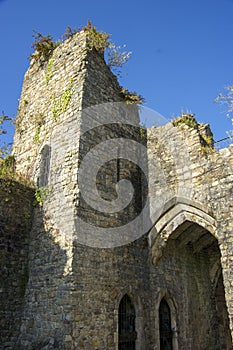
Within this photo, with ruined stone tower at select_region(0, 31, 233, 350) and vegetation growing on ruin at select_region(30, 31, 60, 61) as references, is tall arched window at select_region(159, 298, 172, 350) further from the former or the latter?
vegetation growing on ruin at select_region(30, 31, 60, 61)

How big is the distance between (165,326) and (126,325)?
1.45 m

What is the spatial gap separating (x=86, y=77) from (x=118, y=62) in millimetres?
1718

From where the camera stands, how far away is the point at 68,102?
8.59 meters

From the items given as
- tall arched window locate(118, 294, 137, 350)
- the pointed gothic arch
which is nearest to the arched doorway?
the pointed gothic arch

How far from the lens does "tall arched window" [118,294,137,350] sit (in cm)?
720

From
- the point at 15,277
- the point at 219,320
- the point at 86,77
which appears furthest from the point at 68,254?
the point at 219,320

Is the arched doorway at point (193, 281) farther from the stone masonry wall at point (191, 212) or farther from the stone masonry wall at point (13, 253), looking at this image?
the stone masonry wall at point (13, 253)

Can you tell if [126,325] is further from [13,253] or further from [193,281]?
[13,253]

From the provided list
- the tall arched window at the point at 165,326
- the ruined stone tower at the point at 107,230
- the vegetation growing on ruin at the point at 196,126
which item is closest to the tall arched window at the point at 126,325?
the ruined stone tower at the point at 107,230

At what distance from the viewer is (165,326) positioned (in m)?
8.30

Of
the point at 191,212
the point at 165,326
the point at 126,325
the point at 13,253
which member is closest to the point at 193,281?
the point at 165,326

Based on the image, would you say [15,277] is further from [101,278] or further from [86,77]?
[86,77]

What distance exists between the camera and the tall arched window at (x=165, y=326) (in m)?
8.12

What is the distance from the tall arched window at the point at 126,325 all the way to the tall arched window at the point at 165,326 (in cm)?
96
